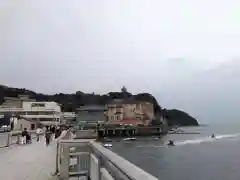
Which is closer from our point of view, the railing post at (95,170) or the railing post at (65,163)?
the railing post at (95,170)

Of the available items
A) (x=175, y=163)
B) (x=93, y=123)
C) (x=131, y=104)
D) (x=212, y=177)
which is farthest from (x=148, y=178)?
(x=131, y=104)

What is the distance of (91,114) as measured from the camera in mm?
132000

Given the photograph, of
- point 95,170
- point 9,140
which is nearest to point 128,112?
point 9,140

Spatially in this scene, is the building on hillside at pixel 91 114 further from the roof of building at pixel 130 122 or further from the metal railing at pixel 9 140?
the metal railing at pixel 9 140

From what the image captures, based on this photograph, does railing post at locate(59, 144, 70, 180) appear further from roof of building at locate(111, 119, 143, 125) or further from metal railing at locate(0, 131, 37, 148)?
roof of building at locate(111, 119, 143, 125)

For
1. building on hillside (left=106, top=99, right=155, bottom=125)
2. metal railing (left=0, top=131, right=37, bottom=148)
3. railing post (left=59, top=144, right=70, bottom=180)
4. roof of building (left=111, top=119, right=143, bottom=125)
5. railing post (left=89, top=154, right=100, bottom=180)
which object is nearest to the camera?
railing post (left=89, top=154, right=100, bottom=180)

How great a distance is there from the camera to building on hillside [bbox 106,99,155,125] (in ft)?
447

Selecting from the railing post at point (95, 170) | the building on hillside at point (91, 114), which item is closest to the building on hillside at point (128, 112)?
the building on hillside at point (91, 114)

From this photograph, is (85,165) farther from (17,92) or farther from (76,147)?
(17,92)

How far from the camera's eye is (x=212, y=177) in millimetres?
39031

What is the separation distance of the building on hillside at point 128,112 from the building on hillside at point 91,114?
294cm

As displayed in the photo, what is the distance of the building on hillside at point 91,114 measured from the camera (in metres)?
128

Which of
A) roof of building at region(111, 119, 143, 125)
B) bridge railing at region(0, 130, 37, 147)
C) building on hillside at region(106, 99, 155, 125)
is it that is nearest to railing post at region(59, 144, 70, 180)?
bridge railing at region(0, 130, 37, 147)

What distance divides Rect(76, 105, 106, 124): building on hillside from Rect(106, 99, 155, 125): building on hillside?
2942mm
